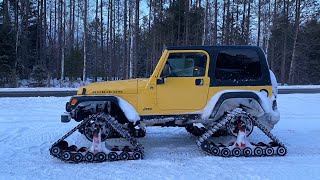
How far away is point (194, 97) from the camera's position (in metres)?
7.41

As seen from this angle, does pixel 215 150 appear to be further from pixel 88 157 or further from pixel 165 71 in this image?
pixel 88 157

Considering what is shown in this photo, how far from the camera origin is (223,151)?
7.13 metres

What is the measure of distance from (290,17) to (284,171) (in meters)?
37.4

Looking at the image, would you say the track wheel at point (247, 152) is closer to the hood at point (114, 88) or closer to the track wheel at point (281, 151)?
the track wheel at point (281, 151)

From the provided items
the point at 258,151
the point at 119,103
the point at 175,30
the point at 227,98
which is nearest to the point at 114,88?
the point at 119,103

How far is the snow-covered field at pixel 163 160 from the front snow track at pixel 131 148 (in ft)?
0.58

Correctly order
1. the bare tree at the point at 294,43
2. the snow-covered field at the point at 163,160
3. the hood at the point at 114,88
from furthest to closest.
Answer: the bare tree at the point at 294,43, the hood at the point at 114,88, the snow-covered field at the point at 163,160

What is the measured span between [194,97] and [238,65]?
45.5 inches

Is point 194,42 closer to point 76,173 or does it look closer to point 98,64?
point 98,64

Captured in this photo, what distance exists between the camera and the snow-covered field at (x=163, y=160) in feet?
19.6

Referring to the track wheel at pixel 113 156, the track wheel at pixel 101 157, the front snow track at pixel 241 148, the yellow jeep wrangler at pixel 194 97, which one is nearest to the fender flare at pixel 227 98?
the yellow jeep wrangler at pixel 194 97

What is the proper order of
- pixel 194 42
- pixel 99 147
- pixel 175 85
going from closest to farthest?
pixel 99 147 < pixel 175 85 < pixel 194 42

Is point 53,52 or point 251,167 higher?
point 53,52

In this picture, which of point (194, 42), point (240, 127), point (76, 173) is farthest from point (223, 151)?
point (194, 42)
